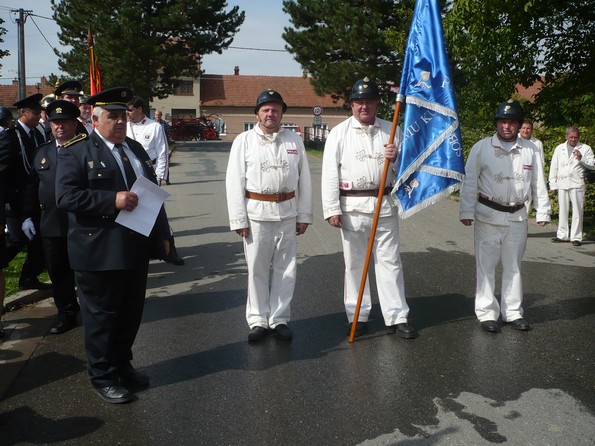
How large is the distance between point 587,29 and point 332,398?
12626mm

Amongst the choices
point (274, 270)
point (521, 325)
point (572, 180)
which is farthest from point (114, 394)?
point (572, 180)

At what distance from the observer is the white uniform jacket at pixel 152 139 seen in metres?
8.45

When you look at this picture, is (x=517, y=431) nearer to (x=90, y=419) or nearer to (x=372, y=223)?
(x=372, y=223)

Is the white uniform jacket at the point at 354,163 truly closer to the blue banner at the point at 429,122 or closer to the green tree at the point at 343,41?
the blue banner at the point at 429,122

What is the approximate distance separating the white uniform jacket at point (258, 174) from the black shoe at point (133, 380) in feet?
4.78

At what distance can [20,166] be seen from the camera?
19.6ft

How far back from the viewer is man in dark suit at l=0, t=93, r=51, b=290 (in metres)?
5.85

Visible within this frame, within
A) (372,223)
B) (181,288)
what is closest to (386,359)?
(372,223)

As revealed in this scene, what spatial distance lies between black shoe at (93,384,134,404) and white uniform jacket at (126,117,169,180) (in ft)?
14.6

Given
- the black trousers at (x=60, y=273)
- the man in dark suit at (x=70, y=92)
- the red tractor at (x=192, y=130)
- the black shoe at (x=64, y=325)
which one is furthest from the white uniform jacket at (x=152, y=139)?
the red tractor at (x=192, y=130)

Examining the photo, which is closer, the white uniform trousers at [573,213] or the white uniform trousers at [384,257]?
the white uniform trousers at [384,257]

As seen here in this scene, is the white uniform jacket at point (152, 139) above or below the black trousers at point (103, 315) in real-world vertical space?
above

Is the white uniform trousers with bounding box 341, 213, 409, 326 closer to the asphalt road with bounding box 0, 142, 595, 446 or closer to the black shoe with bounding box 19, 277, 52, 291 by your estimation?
the asphalt road with bounding box 0, 142, 595, 446

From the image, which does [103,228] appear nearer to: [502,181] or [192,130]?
[502,181]
